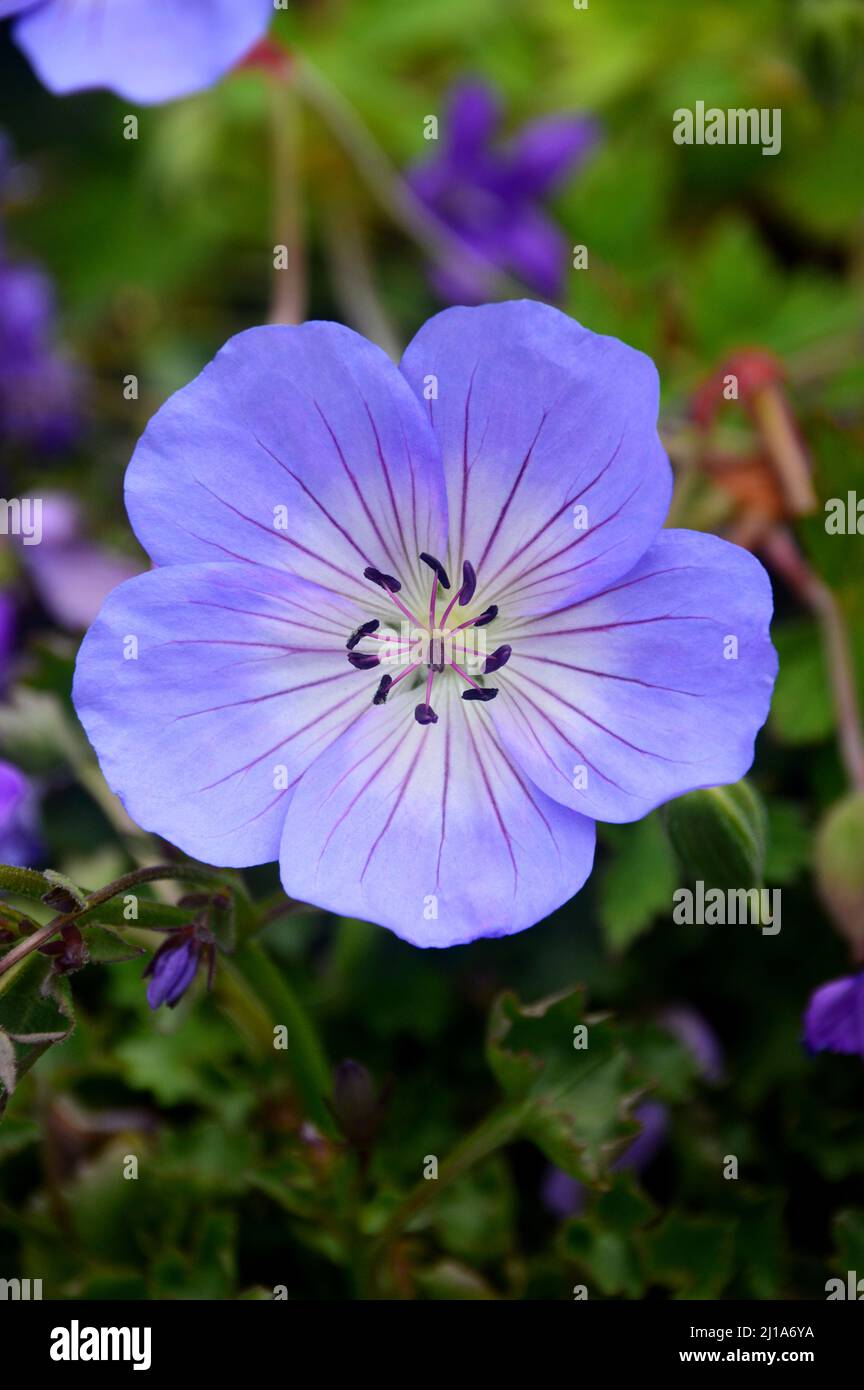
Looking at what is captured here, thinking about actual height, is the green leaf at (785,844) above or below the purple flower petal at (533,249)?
below

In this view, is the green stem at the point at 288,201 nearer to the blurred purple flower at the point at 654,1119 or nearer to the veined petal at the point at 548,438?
the veined petal at the point at 548,438

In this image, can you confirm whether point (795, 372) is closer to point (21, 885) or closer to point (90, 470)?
point (90, 470)

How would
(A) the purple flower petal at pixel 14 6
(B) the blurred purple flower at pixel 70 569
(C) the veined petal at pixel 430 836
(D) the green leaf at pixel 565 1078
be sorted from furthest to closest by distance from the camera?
(B) the blurred purple flower at pixel 70 569, (A) the purple flower petal at pixel 14 6, (D) the green leaf at pixel 565 1078, (C) the veined petal at pixel 430 836

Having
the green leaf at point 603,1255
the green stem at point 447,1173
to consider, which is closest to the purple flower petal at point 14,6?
the green stem at point 447,1173

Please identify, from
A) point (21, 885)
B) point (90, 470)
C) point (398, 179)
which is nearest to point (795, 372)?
point (398, 179)

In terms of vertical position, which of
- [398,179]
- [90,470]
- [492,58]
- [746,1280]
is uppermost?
[492,58]
